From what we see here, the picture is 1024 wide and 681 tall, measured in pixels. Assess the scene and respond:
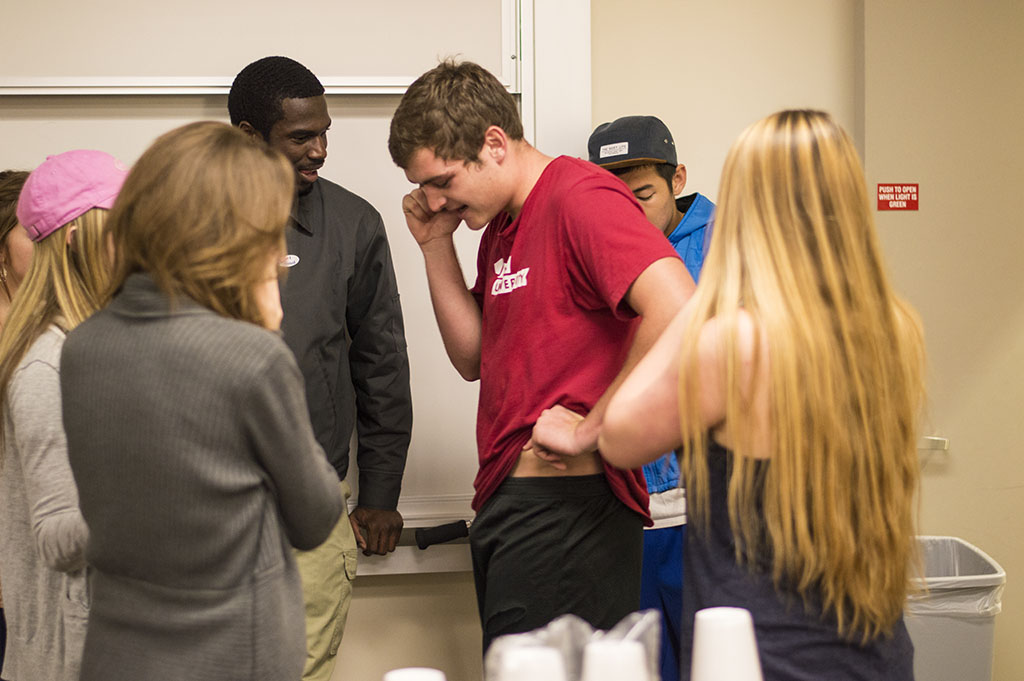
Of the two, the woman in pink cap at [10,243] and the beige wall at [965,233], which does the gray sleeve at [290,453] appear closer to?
the woman in pink cap at [10,243]

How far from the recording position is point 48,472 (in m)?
1.26

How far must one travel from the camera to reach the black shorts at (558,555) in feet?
5.22

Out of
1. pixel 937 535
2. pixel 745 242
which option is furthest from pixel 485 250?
pixel 937 535

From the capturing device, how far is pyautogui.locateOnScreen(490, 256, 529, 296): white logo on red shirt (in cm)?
165

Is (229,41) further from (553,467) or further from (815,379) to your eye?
(815,379)

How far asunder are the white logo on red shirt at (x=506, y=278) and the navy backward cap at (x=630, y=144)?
0.77m

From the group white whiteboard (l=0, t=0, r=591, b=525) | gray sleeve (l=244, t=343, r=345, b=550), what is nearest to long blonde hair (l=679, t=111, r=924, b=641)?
gray sleeve (l=244, t=343, r=345, b=550)

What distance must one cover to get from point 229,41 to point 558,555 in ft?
5.37

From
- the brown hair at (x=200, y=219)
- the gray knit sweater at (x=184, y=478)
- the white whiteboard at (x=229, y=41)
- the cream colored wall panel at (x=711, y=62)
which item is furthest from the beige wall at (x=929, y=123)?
the gray knit sweater at (x=184, y=478)

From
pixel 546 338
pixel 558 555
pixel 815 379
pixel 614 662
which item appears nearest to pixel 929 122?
pixel 546 338

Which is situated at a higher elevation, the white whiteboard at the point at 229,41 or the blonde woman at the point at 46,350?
the white whiteboard at the point at 229,41

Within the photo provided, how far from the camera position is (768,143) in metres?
1.14

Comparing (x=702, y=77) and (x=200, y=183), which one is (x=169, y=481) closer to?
(x=200, y=183)

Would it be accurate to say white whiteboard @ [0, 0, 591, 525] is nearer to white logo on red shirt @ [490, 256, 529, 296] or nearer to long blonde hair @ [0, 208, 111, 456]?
white logo on red shirt @ [490, 256, 529, 296]
